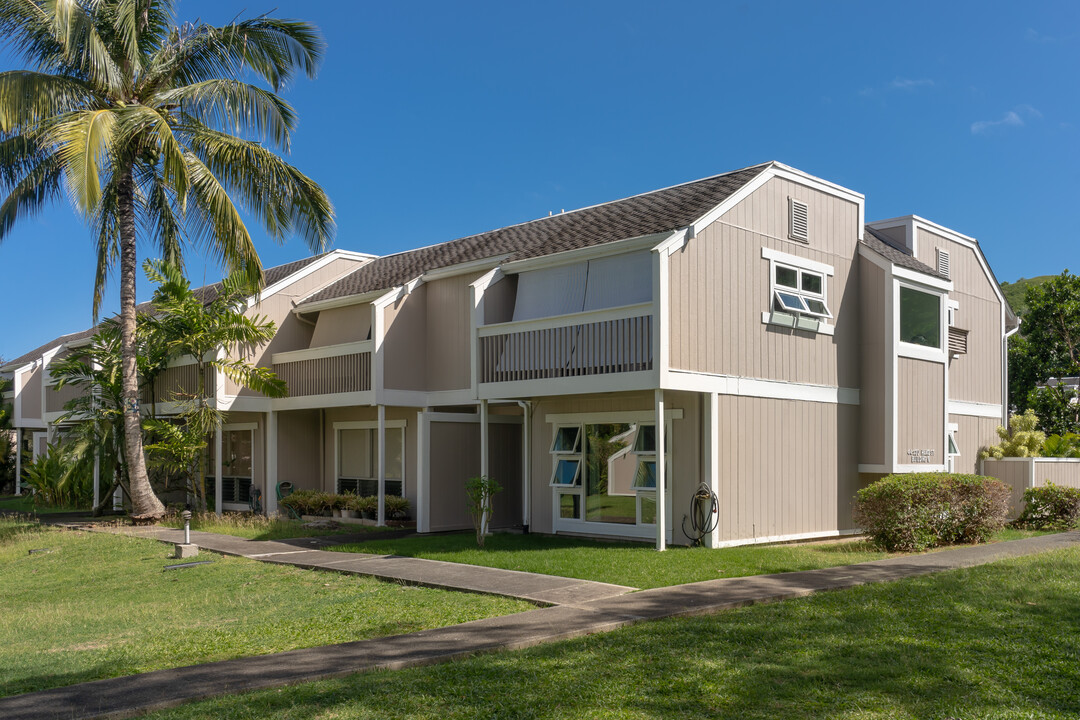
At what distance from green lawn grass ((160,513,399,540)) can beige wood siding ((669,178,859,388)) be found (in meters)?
7.78

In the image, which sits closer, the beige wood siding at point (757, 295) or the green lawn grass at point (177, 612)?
the green lawn grass at point (177, 612)

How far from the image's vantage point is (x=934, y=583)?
34.7 ft

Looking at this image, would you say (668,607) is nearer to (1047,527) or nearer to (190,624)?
(190,624)

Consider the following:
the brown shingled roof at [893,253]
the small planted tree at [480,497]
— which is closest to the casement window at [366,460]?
the small planted tree at [480,497]

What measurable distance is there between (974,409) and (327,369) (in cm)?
1489

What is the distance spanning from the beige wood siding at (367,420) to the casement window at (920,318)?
10.3m

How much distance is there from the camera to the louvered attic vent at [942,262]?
2100cm

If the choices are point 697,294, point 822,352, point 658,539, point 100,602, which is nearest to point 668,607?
point 658,539

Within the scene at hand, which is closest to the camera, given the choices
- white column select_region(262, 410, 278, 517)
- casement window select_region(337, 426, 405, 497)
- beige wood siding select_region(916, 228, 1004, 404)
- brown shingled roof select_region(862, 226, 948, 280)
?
brown shingled roof select_region(862, 226, 948, 280)

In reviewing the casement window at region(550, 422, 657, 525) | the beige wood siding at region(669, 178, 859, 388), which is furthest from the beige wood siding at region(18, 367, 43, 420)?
the beige wood siding at region(669, 178, 859, 388)

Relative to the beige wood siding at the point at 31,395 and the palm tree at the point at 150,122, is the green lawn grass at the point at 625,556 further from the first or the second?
the beige wood siding at the point at 31,395

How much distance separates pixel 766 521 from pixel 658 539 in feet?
7.89

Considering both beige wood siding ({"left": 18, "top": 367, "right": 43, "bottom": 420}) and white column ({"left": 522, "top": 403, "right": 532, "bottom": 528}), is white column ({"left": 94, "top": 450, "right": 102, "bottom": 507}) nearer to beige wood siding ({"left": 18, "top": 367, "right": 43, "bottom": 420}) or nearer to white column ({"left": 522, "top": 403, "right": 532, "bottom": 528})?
beige wood siding ({"left": 18, "top": 367, "right": 43, "bottom": 420})

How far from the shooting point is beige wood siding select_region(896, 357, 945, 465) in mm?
17234
